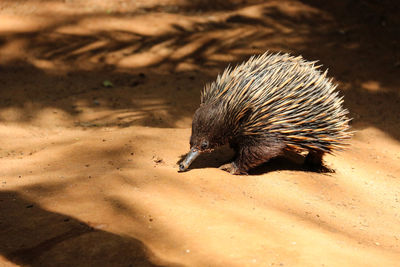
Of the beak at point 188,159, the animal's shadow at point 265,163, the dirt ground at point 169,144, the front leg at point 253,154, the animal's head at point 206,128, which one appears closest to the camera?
the dirt ground at point 169,144

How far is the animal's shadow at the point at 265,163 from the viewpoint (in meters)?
5.86

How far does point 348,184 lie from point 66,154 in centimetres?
327

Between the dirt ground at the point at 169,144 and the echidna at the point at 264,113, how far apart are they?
317 millimetres

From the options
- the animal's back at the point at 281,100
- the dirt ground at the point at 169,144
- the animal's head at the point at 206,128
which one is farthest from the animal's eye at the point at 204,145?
the animal's back at the point at 281,100

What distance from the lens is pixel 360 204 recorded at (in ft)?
17.5

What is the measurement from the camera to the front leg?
18.0 ft

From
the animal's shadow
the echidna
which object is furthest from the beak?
the animal's shadow

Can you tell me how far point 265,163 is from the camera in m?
6.12

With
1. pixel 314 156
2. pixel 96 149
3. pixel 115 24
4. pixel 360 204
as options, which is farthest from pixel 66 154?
pixel 115 24

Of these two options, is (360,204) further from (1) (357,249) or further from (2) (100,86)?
(2) (100,86)

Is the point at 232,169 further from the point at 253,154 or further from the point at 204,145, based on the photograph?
the point at 204,145

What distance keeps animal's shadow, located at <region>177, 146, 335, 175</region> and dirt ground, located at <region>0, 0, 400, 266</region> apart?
0.04 meters

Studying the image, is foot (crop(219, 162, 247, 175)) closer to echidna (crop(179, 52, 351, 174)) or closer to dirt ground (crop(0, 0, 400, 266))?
echidna (crop(179, 52, 351, 174))

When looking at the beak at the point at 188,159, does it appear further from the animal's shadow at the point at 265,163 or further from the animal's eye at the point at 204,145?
the animal's shadow at the point at 265,163
